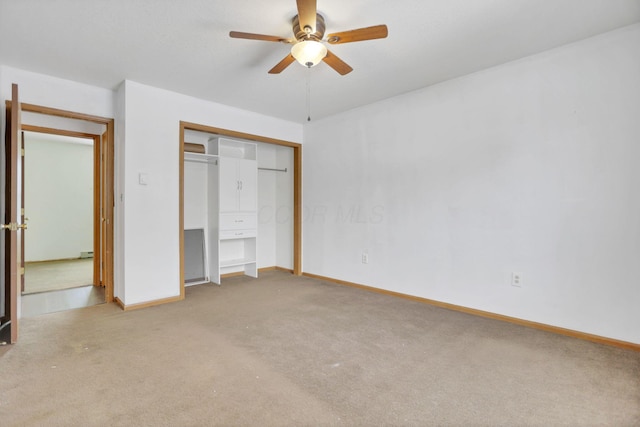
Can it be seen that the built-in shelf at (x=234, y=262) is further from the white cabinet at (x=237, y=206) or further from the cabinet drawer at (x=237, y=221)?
the cabinet drawer at (x=237, y=221)

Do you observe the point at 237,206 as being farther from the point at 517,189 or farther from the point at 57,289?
the point at 517,189

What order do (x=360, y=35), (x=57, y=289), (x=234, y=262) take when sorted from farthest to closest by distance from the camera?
(x=234, y=262) → (x=57, y=289) → (x=360, y=35)

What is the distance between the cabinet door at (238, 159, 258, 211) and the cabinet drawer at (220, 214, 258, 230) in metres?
0.12

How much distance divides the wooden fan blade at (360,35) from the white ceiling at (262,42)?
A: 21 cm

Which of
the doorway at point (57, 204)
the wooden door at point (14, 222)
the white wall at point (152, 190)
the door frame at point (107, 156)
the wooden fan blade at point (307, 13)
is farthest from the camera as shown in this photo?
the doorway at point (57, 204)

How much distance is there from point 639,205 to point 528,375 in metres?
1.56

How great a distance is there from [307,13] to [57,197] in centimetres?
707

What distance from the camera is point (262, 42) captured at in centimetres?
258

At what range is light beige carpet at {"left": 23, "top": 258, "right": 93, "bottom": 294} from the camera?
4398 millimetres

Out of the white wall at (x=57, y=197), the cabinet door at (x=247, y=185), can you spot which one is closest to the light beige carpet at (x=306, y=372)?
the cabinet door at (x=247, y=185)

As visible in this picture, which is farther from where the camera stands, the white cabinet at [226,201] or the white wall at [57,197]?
the white wall at [57,197]

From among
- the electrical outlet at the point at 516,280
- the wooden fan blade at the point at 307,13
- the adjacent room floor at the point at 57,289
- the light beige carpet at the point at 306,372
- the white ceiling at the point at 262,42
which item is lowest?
the light beige carpet at the point at 306,372

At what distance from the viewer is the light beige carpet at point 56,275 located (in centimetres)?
440

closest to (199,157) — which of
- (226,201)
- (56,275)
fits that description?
(226,201)
